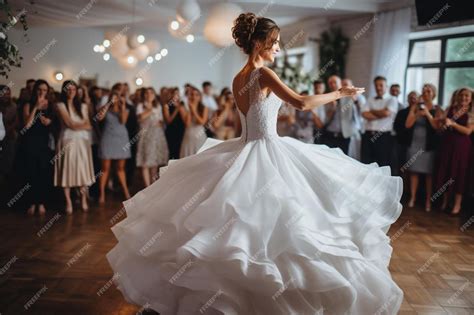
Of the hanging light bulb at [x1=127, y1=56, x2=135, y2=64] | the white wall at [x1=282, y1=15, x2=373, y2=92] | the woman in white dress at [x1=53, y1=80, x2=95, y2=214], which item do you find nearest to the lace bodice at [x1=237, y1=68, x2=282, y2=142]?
the woman in white dress at [x1=53, y1=80, x2=95, y2=214]

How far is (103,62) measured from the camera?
11.5 meters

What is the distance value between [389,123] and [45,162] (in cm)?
406

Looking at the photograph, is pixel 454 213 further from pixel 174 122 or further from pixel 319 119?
pixel 174 122

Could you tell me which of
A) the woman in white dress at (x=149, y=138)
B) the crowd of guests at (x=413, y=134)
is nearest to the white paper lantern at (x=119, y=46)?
the woman in white dress at (x=149, y=138)

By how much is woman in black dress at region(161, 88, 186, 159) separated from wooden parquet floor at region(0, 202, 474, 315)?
162 centimetres

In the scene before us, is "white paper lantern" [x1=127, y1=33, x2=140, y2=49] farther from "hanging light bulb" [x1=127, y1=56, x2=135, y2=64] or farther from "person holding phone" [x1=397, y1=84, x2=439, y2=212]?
"person holding phone" [x1=397, y1=84, x2=439, y2=212]

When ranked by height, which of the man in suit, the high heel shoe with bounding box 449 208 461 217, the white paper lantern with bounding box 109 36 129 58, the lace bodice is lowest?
the high heel shoe with bounding box 449 208 461 217

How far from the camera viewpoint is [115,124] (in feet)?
17.4

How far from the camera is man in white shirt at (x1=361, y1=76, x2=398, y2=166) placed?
545 centimetres

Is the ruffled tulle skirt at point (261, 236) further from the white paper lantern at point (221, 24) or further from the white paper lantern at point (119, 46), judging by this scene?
the white paper lantern at point (119, 46)

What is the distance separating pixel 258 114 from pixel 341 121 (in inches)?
132

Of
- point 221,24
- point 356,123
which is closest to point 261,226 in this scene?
point 356,123

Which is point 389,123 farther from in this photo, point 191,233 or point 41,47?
point 41,47

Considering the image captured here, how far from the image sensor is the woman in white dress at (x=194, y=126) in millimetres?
5629
